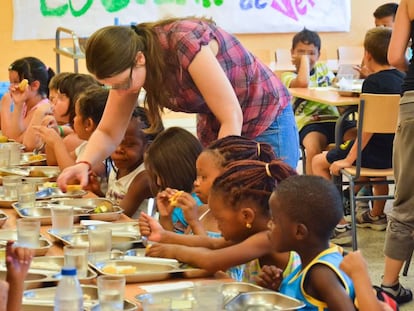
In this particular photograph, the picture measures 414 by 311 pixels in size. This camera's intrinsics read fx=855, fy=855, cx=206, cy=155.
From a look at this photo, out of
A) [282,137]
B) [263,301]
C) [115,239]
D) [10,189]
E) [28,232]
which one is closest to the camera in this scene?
[263,301]

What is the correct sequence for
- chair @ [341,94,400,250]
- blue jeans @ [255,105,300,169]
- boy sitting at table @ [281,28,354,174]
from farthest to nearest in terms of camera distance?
boy sitting at table @ [281,28,354,174], chair @ [341,94,400,250], blue jeans @ [255,105,300,169]

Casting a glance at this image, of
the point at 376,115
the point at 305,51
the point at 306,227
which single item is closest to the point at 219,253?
the point at 306,227

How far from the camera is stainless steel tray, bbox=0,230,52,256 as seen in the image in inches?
89.0

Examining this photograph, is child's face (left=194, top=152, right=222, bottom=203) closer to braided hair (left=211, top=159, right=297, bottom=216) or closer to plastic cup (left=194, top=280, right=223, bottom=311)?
braided hair (left=211, top=159, right=297, bottom=216)

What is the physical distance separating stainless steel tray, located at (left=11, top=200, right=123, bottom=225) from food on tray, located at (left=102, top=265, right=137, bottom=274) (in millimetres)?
612

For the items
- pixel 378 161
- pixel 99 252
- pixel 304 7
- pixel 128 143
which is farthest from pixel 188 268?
pixel 304 7

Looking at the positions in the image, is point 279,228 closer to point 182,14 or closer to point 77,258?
point 77,258

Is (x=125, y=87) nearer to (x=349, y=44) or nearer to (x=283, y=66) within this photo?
(x=283, y=66)

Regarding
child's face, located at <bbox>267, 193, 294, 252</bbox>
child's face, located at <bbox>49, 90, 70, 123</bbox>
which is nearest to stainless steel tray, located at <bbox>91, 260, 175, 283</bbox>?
child's face, located at <bbox>267, 193, 294, 252</bbox>

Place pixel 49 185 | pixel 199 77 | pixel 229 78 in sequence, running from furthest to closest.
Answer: pixel 49 185, pixel 229 78, pixel 199 77

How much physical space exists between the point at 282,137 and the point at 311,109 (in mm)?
3204

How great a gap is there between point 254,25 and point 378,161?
4167 millimetres

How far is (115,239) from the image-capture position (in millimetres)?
2453

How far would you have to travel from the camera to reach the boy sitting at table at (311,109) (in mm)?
5793
